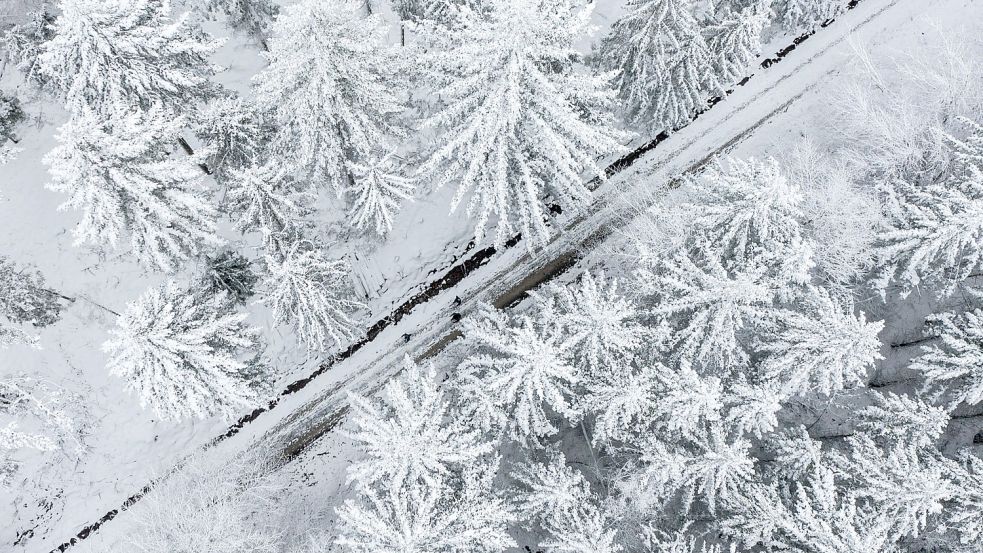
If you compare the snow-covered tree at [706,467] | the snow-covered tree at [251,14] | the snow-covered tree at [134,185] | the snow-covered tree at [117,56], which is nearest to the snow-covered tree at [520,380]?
the snow-covered tree at [706,467]

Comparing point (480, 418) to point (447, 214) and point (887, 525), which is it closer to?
point (887, 525)

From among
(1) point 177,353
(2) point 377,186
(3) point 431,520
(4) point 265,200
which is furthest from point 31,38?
(3) point 431,520

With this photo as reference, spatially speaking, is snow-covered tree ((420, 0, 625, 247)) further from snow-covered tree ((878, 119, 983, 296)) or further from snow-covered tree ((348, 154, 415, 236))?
snow-covered tree ((878, 119, 983, 296))

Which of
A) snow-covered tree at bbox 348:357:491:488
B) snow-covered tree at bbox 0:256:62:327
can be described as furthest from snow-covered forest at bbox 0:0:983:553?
snow-covered tree at bbox 0:256:62:327

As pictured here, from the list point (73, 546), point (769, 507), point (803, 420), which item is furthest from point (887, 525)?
point (73, 546)

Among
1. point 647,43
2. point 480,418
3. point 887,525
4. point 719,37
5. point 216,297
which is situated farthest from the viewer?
point 719,37

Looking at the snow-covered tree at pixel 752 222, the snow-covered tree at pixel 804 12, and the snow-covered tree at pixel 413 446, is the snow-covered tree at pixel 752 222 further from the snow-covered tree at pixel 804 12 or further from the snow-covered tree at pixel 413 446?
the snow-covered tree at pixel 804 12

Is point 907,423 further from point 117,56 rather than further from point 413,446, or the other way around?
point 117,56
